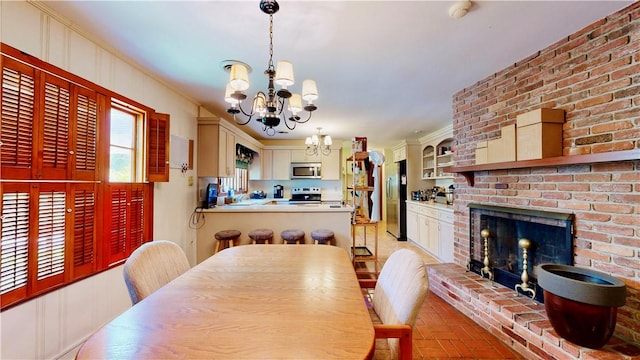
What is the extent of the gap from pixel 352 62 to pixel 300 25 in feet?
2.20

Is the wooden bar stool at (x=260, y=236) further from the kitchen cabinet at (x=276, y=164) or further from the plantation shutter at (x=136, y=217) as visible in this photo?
the kitchen cabinet at (x=276, y=164)

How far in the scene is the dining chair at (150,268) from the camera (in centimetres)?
126

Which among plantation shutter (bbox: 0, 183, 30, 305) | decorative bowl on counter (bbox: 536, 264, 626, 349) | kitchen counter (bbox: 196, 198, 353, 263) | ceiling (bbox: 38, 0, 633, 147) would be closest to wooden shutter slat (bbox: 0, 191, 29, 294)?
plantation shutter (bbox: 0, 183, 30, 305)

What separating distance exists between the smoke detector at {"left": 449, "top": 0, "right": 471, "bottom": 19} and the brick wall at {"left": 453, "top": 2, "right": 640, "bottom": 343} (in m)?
1.01

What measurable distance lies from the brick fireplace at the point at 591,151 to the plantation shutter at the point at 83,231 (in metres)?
3.15

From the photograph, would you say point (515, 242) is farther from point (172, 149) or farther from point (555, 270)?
point (172, 149)

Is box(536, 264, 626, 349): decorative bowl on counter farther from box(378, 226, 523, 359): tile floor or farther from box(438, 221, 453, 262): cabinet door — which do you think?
box(438, 221, 453, 262): cabinet door

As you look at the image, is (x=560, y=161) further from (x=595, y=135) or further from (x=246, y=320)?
(x=246, y=320)

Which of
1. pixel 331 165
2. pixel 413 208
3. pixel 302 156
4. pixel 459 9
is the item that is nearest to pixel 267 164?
pixel 302 156

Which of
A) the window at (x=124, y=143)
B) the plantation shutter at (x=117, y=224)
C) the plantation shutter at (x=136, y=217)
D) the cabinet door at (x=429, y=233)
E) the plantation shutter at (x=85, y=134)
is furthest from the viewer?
the cabinet door at (x=429, y=233)

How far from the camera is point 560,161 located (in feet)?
5.81

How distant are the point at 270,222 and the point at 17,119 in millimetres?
2426

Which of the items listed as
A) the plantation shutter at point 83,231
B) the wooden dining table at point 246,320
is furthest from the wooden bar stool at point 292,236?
the plantation shutter at point 83,231

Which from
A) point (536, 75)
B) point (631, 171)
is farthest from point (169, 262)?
point (536, 75)
